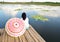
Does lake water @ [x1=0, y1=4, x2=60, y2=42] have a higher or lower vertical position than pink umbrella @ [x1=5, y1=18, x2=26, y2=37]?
lower

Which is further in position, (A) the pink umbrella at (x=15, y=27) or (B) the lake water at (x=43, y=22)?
(B) the lake water at (x=43, y=22)

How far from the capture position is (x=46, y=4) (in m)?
13.6

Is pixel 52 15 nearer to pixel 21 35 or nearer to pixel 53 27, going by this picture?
pixel 53 27

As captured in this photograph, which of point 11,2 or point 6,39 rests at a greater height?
point 6,39

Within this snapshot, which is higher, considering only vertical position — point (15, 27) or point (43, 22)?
point (15, 27)

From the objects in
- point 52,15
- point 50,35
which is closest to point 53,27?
point 50,35

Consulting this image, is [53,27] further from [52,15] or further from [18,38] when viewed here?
[18,38]

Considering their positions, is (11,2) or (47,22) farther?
(11,2)

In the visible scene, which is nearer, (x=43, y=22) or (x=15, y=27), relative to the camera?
(x=15, y=27)

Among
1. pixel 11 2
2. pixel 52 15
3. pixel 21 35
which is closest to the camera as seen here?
pixel 21 35

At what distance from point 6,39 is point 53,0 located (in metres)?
10.1

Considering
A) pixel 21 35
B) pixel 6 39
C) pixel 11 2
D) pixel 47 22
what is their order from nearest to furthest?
pixel 6 39 < pixel 21 35 < pixel 47 22 < pixel 11 2

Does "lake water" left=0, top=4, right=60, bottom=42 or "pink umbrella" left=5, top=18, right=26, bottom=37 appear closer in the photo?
"pink umbrella" left=5, top=18, right=26, bottom=37

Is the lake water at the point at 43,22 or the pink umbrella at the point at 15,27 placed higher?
the pink umbrella at the point at 15,27
